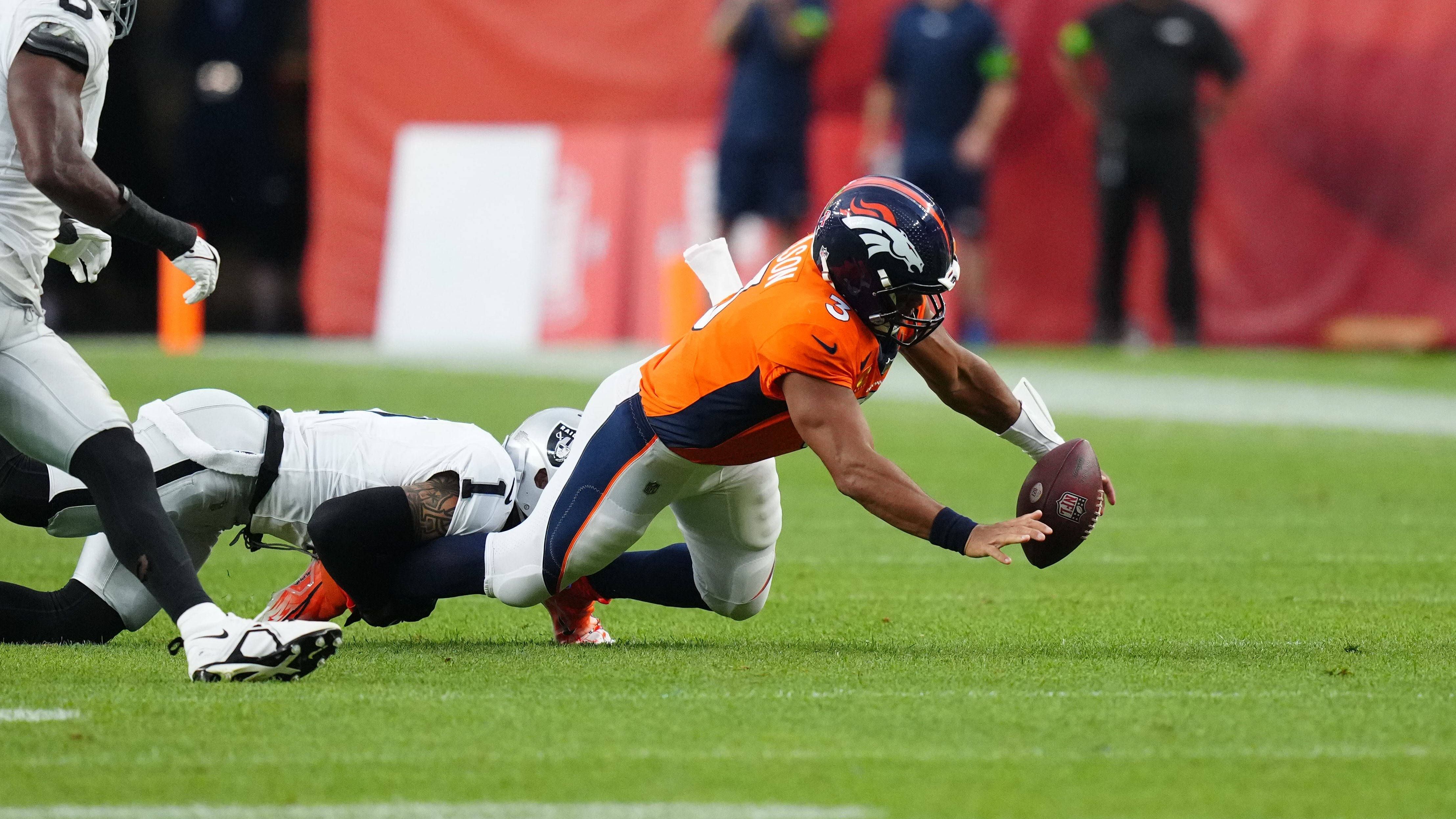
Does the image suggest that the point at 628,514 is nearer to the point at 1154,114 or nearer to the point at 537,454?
the point at 537,454

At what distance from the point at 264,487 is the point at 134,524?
69cm

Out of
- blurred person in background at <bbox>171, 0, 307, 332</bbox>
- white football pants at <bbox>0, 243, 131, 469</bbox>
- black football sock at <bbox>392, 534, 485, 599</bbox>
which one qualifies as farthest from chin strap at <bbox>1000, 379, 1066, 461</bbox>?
blurred person in background at <bbox>171, 0, 307, 332</bbox>

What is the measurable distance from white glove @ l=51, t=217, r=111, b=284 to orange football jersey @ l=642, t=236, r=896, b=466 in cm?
140

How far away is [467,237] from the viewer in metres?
15.2

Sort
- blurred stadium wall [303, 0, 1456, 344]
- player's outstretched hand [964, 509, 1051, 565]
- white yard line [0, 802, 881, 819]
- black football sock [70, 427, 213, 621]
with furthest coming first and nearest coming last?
1. blurred stadium wall [303, 0, 1456, 344]
2. black football sock [70, 427, 213, 621]
3. player's outstretched hand [964, 509, 1051, 565]
4. white yard line [0, 802, 881, 819]

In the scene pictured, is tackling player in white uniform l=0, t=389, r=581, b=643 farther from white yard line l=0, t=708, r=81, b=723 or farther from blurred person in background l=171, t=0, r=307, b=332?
blurred person in background l=171, t=0, r=307, b=332

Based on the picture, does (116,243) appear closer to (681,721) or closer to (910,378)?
(910,378)

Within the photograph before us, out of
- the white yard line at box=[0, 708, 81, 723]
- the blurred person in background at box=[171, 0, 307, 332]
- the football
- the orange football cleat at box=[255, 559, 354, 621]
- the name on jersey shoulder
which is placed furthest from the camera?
the blurred person in background at box=[171, 0, 307, 332]

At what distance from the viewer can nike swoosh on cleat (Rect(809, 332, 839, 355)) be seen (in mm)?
4176

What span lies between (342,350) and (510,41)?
3117 mm

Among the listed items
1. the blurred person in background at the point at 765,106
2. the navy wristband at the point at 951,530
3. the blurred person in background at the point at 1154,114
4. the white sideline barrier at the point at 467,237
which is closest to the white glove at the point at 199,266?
the navy wristband at the point at 951,530

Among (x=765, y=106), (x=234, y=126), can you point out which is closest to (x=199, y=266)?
(x=765, y=106)

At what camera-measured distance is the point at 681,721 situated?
11.9ft

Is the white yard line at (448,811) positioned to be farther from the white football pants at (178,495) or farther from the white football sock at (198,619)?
the white football pants at (178,495)
